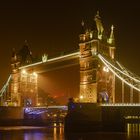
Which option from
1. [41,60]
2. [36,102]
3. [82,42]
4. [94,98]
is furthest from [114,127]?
[36,102]

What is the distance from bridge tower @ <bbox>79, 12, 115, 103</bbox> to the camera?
53438 millimetres

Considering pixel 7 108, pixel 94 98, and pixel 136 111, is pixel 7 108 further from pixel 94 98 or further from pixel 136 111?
pixel 136 111

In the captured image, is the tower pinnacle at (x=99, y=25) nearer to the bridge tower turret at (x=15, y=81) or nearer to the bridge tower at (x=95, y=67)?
the bridge tower at (x=95, y=67)

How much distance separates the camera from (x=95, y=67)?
176 feet

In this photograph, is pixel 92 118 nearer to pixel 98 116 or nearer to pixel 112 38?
pixel 98 116

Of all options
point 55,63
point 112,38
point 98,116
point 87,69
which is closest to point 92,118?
point 98,116

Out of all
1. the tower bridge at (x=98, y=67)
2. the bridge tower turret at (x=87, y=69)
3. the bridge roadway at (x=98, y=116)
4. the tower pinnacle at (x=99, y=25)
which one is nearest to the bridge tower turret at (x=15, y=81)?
the tower bridge at (x=98, y=67)

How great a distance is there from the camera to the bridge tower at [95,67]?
175 feet

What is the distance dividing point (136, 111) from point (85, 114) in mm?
5576

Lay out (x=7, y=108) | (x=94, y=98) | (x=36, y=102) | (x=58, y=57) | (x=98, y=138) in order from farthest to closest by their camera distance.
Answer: (x=36, y=102) → (x=7, y=108) → (x=58, y=57) → (x=94, y=98) → (x=98, y=138)

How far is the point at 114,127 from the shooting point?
160 ft

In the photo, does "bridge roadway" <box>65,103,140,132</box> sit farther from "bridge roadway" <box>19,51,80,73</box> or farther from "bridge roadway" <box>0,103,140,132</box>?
"bridge roadway" <box>19,51,80,73</box>

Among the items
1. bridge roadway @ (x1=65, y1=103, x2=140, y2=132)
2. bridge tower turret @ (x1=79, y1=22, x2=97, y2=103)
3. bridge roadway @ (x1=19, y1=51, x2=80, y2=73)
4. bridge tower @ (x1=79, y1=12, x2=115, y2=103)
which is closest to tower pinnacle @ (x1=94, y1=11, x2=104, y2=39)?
bridge tower @ (x1=79, y1=12, x2=115, y2=103)

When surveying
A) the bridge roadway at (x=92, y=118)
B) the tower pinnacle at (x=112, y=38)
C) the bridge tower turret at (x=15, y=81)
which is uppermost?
the tower pinnacle at (x=112, y=38)
